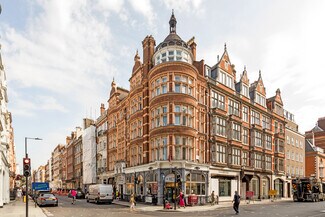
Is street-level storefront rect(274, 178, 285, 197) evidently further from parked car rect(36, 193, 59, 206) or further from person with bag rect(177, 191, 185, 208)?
parked car rect(36, 193, 59, 206)

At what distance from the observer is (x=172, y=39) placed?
36.3 m

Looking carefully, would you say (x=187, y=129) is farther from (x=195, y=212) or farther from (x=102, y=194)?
(x=102, y=194)

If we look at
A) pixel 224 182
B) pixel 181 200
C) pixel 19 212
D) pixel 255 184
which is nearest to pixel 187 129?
pixel 181 200

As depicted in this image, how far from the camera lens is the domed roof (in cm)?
3588

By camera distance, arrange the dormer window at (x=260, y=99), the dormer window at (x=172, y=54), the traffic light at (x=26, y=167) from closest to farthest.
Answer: the traffic light at (x=26, y=167) → the dormer window at (x=172, y=54) → the dormer window at (x=260, y=99)

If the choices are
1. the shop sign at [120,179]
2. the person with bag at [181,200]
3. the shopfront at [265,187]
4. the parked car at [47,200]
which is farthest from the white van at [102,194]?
the shopfront at [265,187]

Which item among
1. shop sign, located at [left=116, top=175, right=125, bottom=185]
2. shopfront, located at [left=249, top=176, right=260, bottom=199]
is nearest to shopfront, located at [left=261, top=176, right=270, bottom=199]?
shopfront, located at [left=249, top=176, right=260, bottom=199]

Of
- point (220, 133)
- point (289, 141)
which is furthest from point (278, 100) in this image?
point (220, 133)

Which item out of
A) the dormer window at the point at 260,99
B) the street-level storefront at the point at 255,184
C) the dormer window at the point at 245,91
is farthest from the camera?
the dormer window at the point at 260,99

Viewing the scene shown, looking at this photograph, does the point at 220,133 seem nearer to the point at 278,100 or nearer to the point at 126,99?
the point at 126,99

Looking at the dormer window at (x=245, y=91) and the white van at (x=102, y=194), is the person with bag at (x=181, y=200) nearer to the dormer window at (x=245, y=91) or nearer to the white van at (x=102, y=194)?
the white van at (x=102, y=194)

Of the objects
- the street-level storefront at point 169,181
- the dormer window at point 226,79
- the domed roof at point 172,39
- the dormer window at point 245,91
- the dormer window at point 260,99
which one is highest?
the domed roof at point 172,39

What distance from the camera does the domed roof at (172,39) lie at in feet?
118

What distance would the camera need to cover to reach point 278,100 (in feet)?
188
